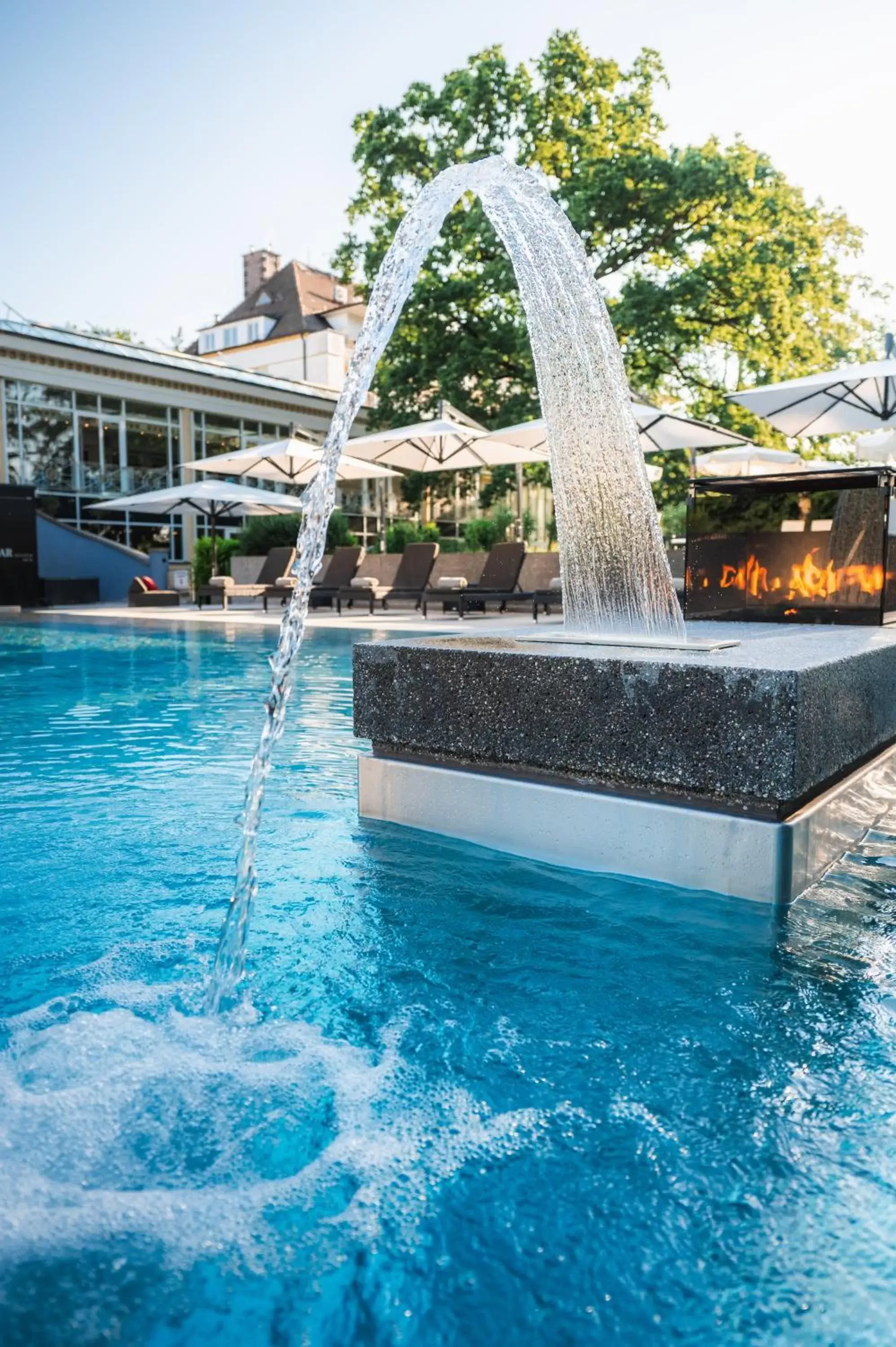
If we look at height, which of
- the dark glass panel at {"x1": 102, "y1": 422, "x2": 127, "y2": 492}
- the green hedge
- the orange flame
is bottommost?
the orange flame

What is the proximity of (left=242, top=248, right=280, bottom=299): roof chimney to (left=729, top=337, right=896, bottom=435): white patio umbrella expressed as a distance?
4781 cm

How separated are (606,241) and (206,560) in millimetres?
13038

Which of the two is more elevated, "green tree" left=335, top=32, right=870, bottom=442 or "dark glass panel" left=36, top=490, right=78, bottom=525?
"green tree" left=335, top=32, right=870, bottom=442

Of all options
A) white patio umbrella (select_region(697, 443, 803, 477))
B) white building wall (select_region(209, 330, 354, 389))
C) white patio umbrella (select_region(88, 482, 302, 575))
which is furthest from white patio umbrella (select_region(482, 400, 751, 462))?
white building wall (select_region(209, 330, 354, 389))

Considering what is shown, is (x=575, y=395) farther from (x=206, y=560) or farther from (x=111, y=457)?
(x=111, y=457)

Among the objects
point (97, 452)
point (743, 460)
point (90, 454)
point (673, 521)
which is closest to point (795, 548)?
point (743, 460)

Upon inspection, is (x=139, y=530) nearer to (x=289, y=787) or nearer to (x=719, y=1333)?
(x=289, y=787)

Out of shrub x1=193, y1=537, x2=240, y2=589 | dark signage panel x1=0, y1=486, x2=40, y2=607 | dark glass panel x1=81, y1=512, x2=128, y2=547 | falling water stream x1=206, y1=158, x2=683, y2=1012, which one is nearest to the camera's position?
falling water stream x1=206, y1=158, x2=683, y2=1012

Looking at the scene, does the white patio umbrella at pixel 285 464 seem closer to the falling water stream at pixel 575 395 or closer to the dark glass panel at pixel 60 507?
the dark glass panel at pixel 60 507

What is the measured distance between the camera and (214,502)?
2308cm

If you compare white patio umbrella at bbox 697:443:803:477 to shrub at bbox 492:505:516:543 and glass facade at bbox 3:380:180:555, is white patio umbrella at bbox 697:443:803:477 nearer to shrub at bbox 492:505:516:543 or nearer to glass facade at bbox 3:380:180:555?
shrub at bbox 492:505:516:543

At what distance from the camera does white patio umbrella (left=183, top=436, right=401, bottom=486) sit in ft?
64.5

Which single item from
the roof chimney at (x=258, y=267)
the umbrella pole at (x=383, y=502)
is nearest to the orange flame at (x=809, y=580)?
the umbrella pole at (x=383, y=502)

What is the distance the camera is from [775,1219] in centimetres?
143
